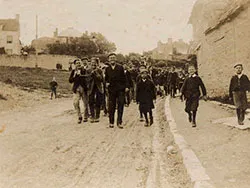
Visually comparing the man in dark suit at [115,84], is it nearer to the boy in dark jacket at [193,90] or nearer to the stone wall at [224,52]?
the boy in dark jacket at [193,90]

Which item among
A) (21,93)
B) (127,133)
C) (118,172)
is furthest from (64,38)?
(118,172)

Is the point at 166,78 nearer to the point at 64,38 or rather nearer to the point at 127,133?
the point at 127,133

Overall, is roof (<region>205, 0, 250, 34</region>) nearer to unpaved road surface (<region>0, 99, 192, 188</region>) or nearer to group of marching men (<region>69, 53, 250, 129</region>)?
group of marching men (<region>69, 53, 250, 129</region>)

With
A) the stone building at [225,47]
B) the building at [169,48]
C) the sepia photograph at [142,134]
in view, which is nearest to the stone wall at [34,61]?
the sepia photograph at [142,134]

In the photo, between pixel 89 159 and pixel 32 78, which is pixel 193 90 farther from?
pixel 32 78

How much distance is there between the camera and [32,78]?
23.4m

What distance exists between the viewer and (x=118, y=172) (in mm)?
4309

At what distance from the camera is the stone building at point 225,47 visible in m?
10.6

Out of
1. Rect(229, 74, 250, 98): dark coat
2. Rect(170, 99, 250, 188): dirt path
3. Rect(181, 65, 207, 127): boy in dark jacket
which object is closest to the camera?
Rect(170, 99, 250, 188): dirt path

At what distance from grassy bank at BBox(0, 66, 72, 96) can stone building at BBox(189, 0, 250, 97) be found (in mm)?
10191

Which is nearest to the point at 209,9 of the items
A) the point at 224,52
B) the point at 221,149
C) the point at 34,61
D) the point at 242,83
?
the point at 224,52

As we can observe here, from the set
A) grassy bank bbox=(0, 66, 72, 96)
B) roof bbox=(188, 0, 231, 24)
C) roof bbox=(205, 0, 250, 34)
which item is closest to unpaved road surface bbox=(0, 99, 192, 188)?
roof bbox=(205, 0, 250, 34)

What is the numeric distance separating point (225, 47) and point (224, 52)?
21 centimetres

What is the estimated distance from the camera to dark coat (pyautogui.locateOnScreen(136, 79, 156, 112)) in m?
8.47
